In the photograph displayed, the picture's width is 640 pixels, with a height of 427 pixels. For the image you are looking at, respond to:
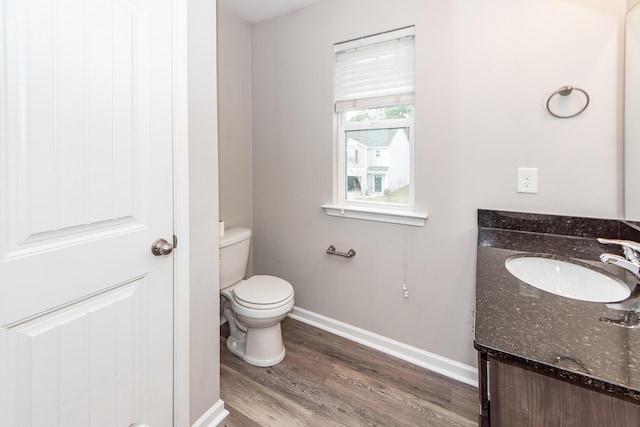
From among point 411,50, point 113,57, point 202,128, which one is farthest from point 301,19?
point 113,57

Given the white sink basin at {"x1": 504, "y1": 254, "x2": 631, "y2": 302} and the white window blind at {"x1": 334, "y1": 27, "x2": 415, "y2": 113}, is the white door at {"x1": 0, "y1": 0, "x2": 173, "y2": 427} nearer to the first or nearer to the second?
the white window blind at {"x1": 334, "y1": 27, "x2": 415, "y2": 113}

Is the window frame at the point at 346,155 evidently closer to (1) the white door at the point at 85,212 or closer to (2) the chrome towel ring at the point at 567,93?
(2) the chrome towel ring at the point at 567,93

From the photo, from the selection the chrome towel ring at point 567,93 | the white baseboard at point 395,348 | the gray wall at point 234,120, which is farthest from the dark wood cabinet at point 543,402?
the gray wall at point 234,120

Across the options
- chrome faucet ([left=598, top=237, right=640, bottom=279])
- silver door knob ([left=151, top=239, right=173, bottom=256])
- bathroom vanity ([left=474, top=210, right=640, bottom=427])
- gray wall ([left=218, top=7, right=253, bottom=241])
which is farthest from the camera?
gray wall ([left=218, top=7, right=253, bottom=241])

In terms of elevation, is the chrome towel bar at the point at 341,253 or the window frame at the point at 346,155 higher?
the window frame at the point at 346,155

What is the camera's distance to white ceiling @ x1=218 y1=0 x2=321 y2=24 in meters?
2.04

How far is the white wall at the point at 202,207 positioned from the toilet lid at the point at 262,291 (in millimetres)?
392

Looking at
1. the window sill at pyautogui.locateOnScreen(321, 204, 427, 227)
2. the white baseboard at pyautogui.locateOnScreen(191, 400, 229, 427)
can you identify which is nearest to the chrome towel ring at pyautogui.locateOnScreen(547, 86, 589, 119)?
the window sill at pyautogui.locateOnScreen(321, 204, 427, 227)

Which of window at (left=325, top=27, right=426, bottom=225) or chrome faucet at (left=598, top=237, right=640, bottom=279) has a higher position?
window at (left=325, top=27, right=426, bottom=225)

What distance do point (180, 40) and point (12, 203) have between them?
0.77 meters

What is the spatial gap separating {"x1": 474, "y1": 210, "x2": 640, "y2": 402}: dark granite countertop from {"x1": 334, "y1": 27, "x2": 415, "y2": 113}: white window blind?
43.9 inches

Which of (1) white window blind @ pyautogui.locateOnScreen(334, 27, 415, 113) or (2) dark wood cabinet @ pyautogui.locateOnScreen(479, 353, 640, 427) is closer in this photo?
(2) dark wood cabinet @ pyautogui.locateOnScreen(479, 353, 640, 427)

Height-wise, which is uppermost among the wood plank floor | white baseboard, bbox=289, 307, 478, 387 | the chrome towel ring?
the chrome towel ring

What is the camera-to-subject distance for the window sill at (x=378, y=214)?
5.85 ft
